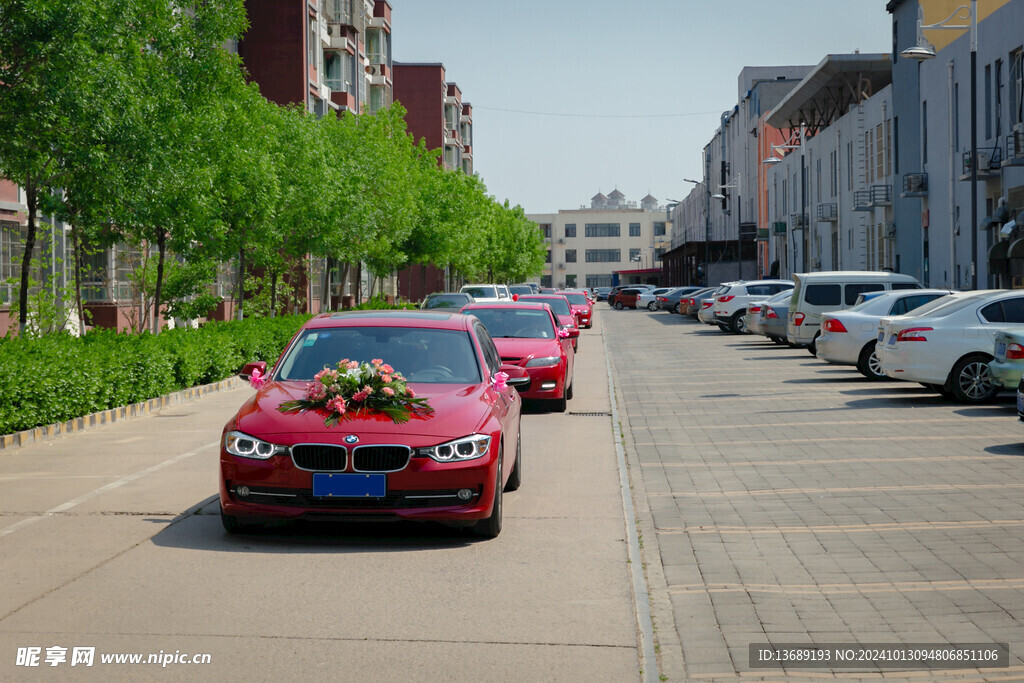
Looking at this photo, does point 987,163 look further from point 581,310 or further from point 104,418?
point 104,418

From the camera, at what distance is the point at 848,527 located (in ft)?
27.4

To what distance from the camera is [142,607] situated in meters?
6.09

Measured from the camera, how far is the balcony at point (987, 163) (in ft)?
116

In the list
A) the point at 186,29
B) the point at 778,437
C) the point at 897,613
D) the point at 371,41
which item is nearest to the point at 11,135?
the point at 186,29

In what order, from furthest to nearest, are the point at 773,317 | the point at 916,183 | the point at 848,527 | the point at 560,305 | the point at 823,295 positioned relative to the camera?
the point at 916,183
the point at 773,317
the point at 560,305
the point at 823,295
the point at 848,527

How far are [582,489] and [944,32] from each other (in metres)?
41.1

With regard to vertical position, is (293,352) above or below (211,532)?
above

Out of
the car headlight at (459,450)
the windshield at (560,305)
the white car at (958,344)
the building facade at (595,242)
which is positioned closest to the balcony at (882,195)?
the windshield at (560,305)

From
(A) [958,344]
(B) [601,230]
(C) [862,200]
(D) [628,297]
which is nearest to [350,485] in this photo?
(A) [958,344]

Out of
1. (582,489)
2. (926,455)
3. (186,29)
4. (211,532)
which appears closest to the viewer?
(211,532)

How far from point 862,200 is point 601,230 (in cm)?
13745

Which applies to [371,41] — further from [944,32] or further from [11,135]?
[11,135]

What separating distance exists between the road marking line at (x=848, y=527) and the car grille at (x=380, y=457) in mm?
1930

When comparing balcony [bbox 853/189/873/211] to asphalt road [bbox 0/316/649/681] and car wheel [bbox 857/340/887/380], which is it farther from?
asphalt road [bbox 0/316/649/681]
